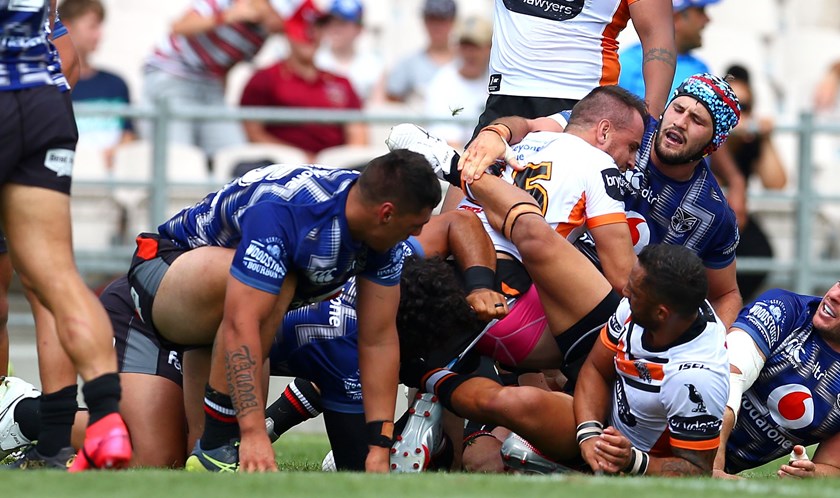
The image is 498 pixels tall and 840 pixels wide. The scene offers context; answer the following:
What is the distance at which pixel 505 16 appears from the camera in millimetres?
6727

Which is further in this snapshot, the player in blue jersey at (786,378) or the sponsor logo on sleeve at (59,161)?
the player in blue jersey at (786,378)

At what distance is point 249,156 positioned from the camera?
994 centimetres

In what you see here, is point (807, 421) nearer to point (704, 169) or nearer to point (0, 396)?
point (704, 169)

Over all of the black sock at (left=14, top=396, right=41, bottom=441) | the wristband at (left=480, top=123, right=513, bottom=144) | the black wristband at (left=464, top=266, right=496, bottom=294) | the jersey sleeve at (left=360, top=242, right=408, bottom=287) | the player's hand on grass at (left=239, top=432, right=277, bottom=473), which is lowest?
the black sock at (left=14, top=396, right=41, bottom=441)

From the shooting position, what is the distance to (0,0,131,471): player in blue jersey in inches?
183

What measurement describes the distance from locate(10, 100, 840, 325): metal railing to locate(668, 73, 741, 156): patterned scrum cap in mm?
3409

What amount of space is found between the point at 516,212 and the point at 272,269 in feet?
4.22

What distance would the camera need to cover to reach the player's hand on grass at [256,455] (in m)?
4.91

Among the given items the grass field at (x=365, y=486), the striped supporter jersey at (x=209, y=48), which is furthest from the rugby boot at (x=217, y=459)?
the striped supporter jersey at (x=209, y=48)

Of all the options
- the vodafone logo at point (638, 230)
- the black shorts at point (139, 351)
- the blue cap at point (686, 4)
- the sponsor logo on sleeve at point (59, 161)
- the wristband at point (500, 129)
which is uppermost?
the blue cap at point (686, 4)

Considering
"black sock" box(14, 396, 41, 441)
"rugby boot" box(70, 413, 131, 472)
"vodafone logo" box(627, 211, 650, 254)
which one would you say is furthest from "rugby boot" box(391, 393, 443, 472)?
"black sock" box(14, 396, 41, 441)

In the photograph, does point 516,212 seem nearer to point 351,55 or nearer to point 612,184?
point 612,184

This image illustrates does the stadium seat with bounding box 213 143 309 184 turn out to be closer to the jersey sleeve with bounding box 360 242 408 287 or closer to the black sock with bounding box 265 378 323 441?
the black sock with bounding box 265 378 323 441

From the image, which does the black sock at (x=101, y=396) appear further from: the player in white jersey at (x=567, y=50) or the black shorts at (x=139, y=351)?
the player in white jersey at (x=567, y=50)
